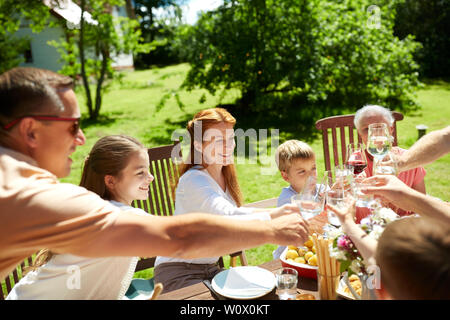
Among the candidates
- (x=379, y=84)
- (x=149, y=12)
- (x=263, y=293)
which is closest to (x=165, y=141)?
(x=379, y=84)

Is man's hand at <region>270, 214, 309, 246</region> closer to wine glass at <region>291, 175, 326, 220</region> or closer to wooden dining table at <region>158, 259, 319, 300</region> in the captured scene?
wine glass at <region>291, 175, 326, 220</region>

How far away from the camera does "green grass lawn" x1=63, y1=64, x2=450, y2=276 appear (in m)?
6.36

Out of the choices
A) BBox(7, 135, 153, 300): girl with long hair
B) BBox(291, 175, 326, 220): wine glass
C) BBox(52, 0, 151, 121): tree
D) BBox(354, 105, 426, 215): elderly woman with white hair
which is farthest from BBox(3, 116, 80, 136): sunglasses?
BBox(52, 0, 151, 121): tree

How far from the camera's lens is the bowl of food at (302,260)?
1955mm

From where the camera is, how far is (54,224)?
4.03ft

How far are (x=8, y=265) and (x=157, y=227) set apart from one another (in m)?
0.57

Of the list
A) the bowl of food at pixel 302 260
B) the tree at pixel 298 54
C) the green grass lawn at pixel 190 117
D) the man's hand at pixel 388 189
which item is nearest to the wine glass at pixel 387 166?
the man's hand at pixel 388 189

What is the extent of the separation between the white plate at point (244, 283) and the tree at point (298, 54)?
27.2ft

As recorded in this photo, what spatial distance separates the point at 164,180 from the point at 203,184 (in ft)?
2.53

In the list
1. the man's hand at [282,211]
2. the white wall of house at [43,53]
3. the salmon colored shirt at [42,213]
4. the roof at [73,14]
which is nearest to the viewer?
the salmon colored shirt at [42,213]

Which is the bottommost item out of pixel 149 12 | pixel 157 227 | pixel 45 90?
pixel 157 227

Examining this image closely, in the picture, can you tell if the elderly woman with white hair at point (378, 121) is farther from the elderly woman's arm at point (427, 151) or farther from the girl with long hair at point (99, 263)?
the girl with long hair at point (99, 263)

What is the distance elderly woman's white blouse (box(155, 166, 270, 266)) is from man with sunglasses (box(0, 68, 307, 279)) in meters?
1.00
